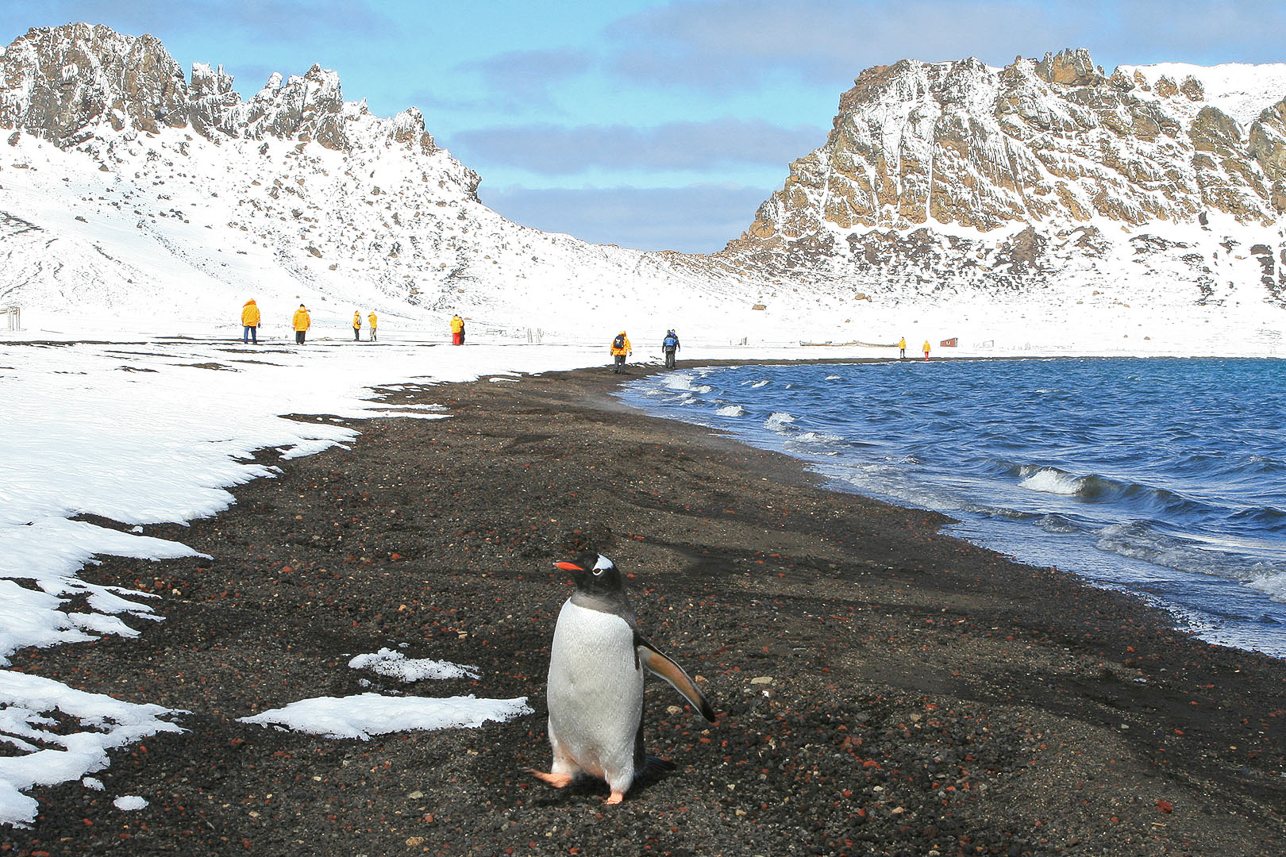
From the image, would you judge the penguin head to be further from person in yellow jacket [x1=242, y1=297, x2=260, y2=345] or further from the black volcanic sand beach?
person in yellow jacket [x1=242, y1=297, x2=260, y2=345]

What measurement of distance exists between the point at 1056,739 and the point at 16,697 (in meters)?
6.37

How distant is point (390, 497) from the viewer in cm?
1201

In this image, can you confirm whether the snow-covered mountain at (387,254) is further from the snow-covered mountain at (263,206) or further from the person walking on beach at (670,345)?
the person walking on beach at (670,345)

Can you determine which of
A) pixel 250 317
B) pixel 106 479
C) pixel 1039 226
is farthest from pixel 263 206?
pixel 1039 226

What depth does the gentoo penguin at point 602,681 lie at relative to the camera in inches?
209

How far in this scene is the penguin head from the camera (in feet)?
17.2

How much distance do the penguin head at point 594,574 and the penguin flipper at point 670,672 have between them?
1.29ft

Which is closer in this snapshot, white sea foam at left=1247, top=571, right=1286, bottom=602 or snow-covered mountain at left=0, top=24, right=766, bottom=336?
white sea foam at left=1247, top=571, right=1286, bottom=602

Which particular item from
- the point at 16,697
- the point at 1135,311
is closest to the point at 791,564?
the point at 16,697

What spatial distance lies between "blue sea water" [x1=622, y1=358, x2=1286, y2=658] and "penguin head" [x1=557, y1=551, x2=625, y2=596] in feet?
22.7

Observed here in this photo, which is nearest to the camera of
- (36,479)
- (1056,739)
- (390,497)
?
(1056,739)

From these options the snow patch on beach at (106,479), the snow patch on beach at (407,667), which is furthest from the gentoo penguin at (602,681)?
the snow patch on beach at (407,667)

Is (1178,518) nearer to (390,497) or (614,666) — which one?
(390,497)

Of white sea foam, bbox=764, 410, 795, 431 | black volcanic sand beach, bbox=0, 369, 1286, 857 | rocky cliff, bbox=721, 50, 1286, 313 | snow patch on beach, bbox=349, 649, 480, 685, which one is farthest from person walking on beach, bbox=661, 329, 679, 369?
rocky cliff, bbox=721, 50, 1286, 313
